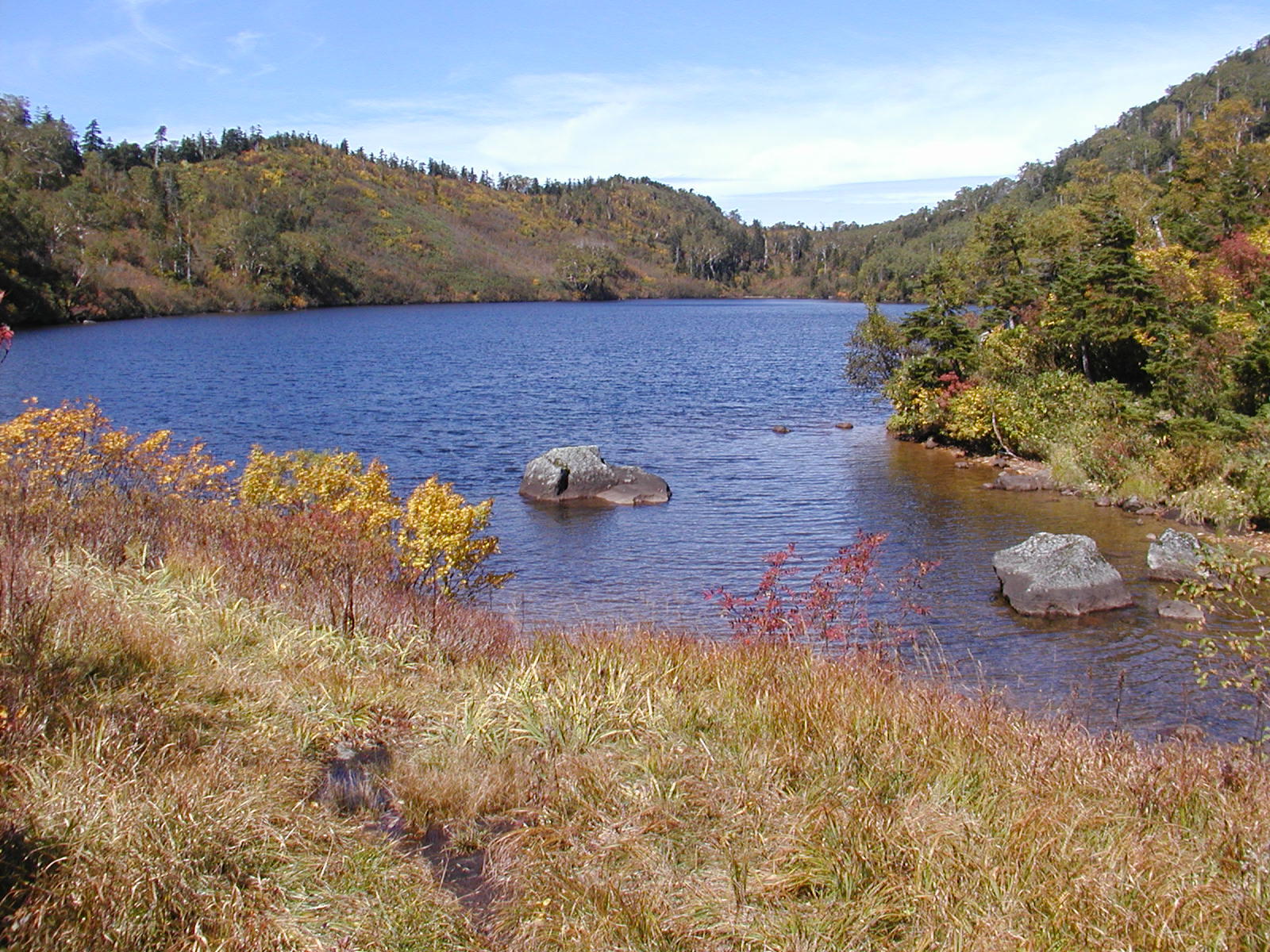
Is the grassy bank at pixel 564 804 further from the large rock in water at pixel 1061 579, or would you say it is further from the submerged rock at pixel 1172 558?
the submerged rock at pixel 1172 558

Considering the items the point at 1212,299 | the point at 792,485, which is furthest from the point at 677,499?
the point at 1212,299

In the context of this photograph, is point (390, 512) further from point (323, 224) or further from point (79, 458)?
point (323, 224)

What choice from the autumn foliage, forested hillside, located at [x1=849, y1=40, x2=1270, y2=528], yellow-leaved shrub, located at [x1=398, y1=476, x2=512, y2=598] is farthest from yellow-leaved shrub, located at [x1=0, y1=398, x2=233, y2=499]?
forested hillside, located at [x1=849, y1=40, x2=1270, y2=528]

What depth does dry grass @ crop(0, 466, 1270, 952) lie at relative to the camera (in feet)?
14.5

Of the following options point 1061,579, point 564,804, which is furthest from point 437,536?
point 1061,579

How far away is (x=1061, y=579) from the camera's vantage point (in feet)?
61.1

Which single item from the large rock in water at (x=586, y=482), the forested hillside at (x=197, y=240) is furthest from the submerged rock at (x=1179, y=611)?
the forested hillside at (x=197, y=240)

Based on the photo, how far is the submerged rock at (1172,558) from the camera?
19.8 meters

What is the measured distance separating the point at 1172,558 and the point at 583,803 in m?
18.4

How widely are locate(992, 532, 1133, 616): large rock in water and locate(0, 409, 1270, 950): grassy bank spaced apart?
12.0 meters

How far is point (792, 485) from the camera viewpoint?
30422mm

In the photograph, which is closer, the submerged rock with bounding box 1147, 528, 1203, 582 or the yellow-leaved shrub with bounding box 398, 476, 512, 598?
the yellow-leaved shrub with bounding box 398, 476, 512, 598

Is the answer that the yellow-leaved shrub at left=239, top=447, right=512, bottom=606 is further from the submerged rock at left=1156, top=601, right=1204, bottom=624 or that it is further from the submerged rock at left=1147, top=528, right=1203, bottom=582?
the submerged rock at left=1147, top=528, right=1203, bottom=582

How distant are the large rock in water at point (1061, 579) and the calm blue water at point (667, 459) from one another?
383mm
